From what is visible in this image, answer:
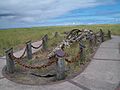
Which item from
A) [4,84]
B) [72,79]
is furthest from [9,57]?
[72,79]

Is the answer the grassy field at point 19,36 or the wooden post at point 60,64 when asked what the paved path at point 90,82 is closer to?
the wooden post at point 60,64

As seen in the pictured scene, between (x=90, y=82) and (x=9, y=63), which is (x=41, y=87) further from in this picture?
(x=9, y=63)

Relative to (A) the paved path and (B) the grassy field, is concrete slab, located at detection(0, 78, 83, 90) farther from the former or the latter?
(B) the grassy field

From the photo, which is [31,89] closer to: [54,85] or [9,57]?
[54,85]

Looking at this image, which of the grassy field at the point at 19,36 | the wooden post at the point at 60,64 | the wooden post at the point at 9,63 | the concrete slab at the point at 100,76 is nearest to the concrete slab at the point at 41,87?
the wooden post at the point at 60,64

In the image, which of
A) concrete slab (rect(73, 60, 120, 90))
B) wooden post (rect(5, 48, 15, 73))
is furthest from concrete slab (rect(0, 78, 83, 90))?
wooden post (rect(5, 48, 15, 73))

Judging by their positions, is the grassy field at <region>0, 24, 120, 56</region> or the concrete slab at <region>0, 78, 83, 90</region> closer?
the concrete slab at <region>0, 78, 83, 90</region>

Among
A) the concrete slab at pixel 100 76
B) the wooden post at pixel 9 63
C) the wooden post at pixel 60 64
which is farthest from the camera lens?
the wooden post at pixel 9 63

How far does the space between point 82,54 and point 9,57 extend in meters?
3.11

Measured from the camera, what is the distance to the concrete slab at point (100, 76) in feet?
19.5

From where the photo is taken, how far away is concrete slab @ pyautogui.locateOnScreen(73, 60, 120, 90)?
19.5ft

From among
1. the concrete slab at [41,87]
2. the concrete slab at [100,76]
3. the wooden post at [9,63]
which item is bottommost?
the concrete slab at [41,87]

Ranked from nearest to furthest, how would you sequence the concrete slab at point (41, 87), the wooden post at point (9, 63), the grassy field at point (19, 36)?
the concrete slab at point (41, 87) < the wooden post at point (9, 63) < the grassy field at point (19, 36)

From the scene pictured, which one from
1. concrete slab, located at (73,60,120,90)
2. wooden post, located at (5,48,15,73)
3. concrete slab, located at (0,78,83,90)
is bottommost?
concrete slab, located at (0,78,83,90)
